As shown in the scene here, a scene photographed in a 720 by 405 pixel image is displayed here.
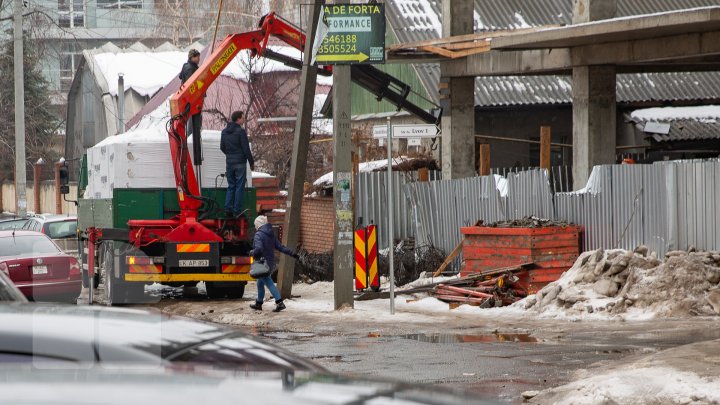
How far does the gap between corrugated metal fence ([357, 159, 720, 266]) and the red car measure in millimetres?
7274

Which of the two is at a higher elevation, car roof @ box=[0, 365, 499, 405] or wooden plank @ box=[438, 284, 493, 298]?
car roof @ box=[0, 365, 499, 405]

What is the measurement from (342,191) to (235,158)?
3076mm

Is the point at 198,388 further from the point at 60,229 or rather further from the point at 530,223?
the point at 60,229

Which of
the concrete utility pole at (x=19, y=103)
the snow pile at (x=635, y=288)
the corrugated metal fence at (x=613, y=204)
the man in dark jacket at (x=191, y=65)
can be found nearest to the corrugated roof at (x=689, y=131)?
the corrugated metal fence at (x=613, y=204)

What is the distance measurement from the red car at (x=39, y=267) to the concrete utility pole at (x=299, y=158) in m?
3.43

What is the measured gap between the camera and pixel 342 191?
19266 millimetres

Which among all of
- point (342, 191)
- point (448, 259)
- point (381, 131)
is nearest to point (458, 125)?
point (448, 259)

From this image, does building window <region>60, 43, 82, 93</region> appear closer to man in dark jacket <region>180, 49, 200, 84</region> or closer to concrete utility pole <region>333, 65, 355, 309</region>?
man in dark jacket <region>180, 49, 200, 84</region>

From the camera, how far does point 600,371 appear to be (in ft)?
39.1

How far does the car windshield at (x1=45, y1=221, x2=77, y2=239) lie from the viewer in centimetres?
2886

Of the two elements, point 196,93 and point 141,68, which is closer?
point 196,93

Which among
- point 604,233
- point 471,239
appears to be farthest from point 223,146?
point 604,233

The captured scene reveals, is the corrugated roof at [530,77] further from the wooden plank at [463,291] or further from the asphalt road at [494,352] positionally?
the asphalt road at [494,352]

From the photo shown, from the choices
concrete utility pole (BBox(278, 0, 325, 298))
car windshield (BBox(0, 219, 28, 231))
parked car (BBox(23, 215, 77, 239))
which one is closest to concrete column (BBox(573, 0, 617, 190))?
concrete utility pole (BBox(278, 0, 325, 298))
